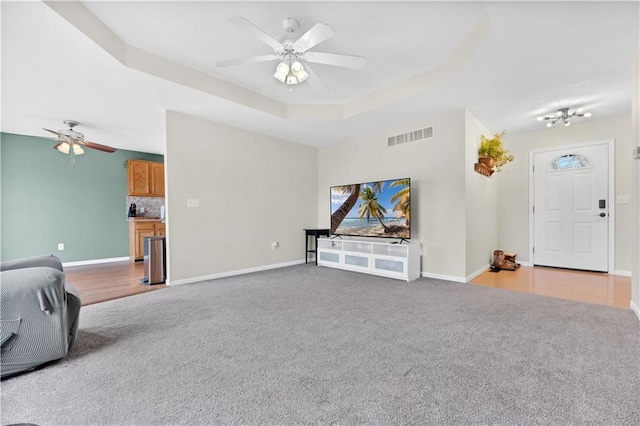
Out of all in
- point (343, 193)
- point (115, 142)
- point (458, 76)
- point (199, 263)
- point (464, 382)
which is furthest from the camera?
point (115, 142)

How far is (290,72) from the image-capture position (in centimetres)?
266

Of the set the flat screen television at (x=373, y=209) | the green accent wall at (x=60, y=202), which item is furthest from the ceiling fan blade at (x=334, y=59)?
the green accent wall at (x=60, y=202)

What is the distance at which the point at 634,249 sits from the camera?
259 centimetres

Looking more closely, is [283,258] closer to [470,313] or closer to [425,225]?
[425,225]

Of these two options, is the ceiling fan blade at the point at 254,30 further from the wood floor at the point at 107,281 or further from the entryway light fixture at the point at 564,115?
the entryway light fixture at the point at 564,115

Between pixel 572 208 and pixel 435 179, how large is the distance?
2493 millimetres

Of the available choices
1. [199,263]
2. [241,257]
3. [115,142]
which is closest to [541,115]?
[241,257]

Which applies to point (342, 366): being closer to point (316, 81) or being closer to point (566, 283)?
point (316, 81)

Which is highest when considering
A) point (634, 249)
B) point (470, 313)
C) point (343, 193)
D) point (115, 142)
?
point (115, 142)

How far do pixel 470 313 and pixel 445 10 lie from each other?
2.65 m

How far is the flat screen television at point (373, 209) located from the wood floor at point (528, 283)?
1338 mm

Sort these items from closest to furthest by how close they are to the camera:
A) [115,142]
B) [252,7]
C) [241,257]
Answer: [252,7] < [241,257] < [115,142]

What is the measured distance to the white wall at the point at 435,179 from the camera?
149 inches

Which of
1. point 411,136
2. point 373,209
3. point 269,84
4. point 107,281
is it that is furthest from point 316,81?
point 107,281
